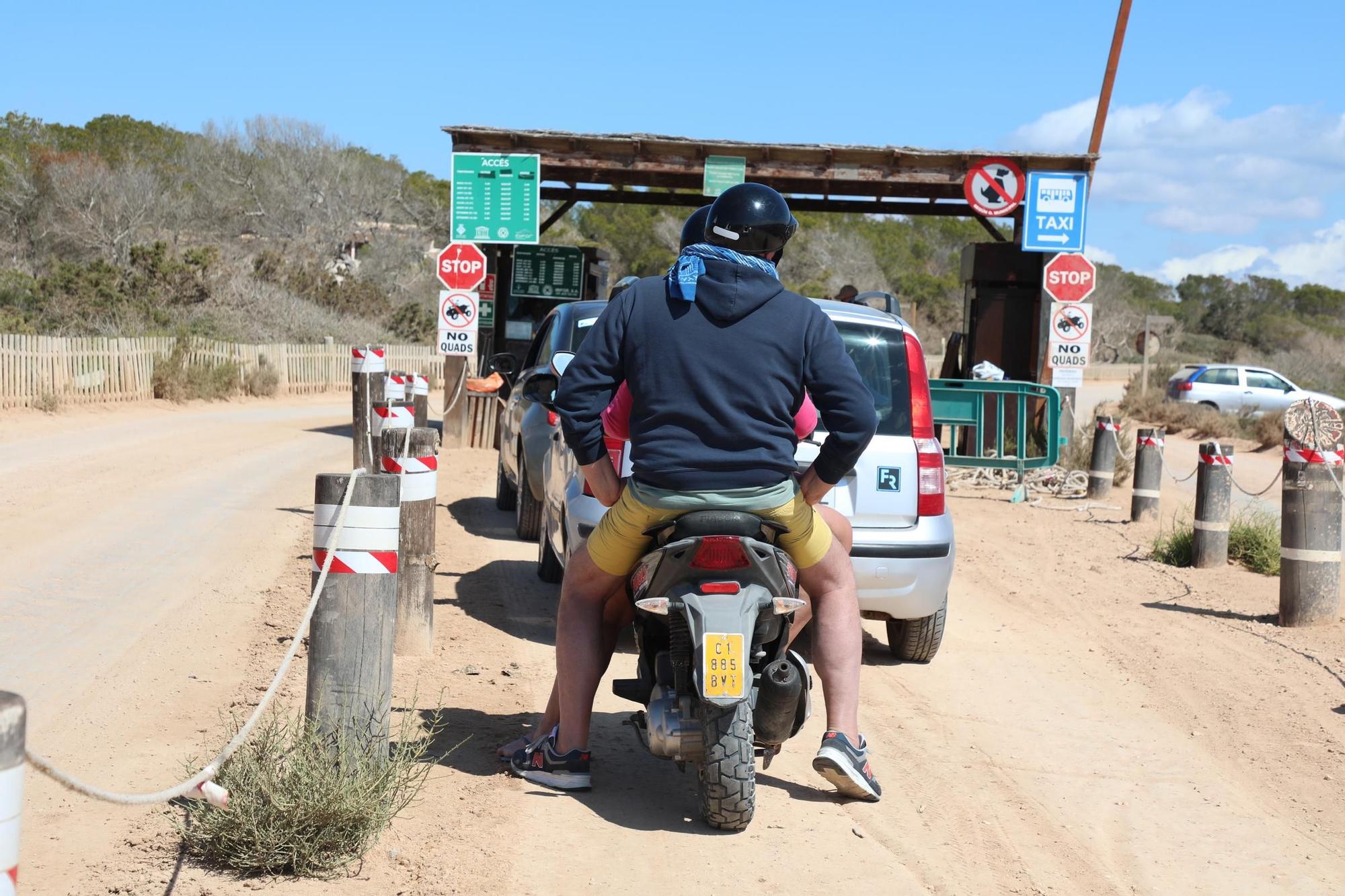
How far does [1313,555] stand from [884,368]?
328 cm

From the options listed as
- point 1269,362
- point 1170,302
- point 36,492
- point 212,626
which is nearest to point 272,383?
point 36,492

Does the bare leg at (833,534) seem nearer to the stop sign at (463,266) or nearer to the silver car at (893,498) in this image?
the silver car at (893,498)

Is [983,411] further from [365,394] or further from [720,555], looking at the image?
[720,555]

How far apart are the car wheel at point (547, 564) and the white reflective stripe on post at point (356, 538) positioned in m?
4.30

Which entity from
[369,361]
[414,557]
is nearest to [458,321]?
[369,361]

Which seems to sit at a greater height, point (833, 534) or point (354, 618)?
point (833, 534)

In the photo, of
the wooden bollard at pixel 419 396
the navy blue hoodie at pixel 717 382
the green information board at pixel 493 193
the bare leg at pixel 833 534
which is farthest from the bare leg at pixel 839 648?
the green information board at pixel 493 193

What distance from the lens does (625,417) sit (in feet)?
14.8

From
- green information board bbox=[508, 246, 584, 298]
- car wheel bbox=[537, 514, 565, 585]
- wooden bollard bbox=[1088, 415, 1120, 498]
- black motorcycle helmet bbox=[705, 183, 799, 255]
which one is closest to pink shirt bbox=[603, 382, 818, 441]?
black motorcycle helmet bbox=[705, 183, 799, 255]

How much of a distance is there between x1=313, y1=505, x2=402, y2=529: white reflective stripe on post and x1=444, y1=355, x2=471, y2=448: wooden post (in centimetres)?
1434

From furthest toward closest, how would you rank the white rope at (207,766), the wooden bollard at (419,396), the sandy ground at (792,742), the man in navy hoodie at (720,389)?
1. the wooden bollard at (419,396)
2. the man in navy hoodie at (720,389)
3. the sandy ground at (792,742)
4. the white rope at (207,766)

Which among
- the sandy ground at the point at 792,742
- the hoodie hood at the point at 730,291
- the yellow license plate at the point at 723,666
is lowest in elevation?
the sandy ground at the point at 792,742

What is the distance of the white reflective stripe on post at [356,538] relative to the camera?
439 cm

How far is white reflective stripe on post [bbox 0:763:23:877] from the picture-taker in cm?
226
